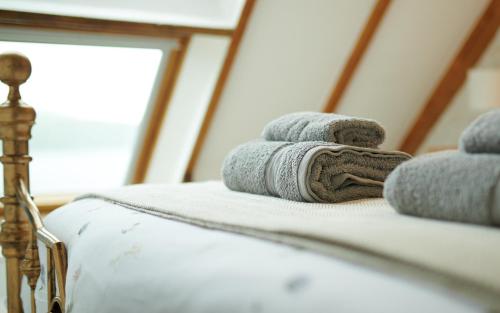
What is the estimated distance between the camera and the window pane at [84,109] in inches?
124

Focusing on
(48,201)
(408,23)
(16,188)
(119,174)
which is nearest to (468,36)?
(408,23)

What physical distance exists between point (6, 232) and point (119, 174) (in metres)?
2.11

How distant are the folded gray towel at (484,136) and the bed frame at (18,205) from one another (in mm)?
810

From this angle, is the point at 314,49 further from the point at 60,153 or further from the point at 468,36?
the point at 60,153

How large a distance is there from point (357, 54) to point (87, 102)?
1316 millimetres

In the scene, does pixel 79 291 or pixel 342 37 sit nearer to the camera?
pixel 79 291

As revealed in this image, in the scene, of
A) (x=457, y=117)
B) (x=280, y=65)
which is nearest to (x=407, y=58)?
(x=457, y=117)

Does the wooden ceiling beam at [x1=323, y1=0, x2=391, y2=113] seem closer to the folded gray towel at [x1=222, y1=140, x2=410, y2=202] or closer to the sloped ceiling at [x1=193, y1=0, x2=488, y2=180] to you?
the sloped ceiling at [x1=193, y1=0, x2=488, y2=180]

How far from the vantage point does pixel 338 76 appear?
142 inches

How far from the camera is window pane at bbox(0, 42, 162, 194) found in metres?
3.15

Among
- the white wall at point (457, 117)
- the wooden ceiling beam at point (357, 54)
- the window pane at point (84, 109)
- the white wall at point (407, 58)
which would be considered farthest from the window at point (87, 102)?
the white wall at point (457, 117)

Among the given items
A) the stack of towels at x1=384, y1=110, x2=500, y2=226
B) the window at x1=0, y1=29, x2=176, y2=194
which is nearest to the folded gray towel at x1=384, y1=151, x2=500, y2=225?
the stack of towels at x1=384, y1=110, x2=500, y2=226

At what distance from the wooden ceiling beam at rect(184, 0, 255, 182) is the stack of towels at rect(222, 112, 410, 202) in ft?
4.59

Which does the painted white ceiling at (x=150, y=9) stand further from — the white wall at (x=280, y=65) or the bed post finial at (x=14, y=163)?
the bed post finial at (x=14, y=163)
